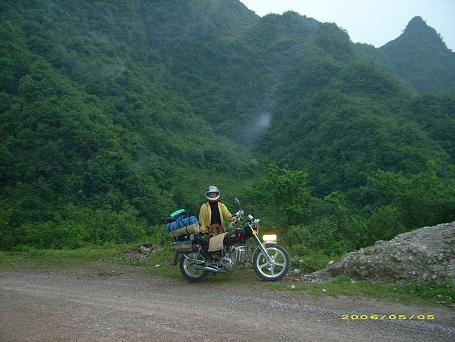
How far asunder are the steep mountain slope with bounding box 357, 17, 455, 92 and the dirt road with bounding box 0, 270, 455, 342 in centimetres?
7746

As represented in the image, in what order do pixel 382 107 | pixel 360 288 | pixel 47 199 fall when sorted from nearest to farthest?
pixel 360 288
pixel 47 199
pixel 382 107

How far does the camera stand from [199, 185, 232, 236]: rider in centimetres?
714

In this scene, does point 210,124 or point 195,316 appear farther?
point 210,124

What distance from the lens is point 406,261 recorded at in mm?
6117

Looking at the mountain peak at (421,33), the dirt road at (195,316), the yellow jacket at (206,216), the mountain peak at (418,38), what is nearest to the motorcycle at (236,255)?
the yellow jacket at (206,216)

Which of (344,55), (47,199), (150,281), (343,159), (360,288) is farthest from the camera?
(344,55)

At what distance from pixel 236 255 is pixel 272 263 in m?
0.65

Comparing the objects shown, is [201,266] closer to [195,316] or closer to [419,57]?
[195,316]

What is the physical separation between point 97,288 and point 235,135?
5810 centimetres

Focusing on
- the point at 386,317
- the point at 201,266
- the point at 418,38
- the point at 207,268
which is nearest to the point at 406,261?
the point at 386,317

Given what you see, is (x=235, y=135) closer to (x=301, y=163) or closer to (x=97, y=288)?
(x=301, y=163)

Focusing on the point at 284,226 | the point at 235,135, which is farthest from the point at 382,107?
the point at 284,226

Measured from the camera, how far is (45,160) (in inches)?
1310

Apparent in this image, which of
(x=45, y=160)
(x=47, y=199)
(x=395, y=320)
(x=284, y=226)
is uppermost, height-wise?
(x=45, y=160)
